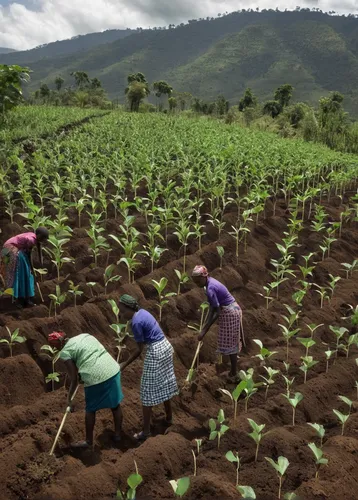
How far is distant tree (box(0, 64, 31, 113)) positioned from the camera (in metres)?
10.4

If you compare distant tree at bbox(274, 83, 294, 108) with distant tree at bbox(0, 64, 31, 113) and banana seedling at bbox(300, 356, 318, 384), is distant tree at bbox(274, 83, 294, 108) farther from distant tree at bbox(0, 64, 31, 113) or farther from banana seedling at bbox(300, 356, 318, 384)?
banana seedling at bbox(300, 356, 318, 384)

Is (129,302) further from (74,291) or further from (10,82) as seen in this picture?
(10,82)

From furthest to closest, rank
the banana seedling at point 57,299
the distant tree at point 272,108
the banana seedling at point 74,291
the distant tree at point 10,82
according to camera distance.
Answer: the distant tree at point 272,108, the distant tree at point 10,82, the banana seedling at point 74,291, the banana seedling at point 57,299

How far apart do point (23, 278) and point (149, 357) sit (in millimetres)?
2687

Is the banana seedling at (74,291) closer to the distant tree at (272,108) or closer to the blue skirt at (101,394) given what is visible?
the blue skirt at (101,394)

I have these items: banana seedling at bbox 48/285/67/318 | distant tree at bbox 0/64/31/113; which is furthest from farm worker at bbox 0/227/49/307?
distant tree at bbox 0/64/31/113

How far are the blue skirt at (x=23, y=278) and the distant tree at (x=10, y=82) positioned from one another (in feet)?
18.8

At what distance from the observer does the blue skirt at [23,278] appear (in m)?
6.34

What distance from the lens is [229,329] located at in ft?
17.8

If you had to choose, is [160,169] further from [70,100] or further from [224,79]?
[224,79]

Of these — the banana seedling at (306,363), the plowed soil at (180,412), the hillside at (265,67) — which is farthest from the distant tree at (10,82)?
the hillside at (265,67)

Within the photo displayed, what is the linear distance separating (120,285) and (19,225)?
9.05 ft

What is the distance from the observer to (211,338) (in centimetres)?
621

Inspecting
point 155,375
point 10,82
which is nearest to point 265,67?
point 10,82
